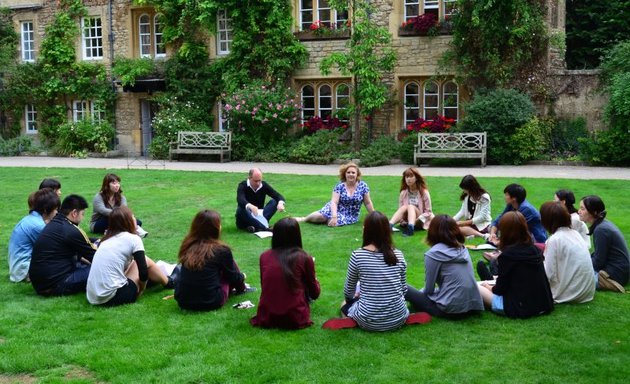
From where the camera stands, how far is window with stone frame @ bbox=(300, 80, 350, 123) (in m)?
24.4

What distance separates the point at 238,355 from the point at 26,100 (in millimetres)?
25608

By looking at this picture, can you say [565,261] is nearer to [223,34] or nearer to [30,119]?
[223,34]

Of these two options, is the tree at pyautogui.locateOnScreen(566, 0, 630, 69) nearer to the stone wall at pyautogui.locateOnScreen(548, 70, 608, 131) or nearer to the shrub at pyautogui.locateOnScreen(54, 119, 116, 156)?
the stone wall at pyautogui.locateOnScreen(548, 70, 608, 131)

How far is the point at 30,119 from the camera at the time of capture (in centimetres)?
2947

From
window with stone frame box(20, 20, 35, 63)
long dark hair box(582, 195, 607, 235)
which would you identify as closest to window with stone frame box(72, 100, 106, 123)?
window with stone frame box(20, 20, 35, 63)

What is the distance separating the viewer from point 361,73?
22.3 metres

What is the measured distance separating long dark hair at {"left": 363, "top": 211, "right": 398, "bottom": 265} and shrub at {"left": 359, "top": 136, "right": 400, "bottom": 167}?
579 inches

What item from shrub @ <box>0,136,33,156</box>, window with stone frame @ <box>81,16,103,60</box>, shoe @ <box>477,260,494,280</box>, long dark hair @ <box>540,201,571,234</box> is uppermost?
window with stone frame @ <box>81,16,103,60</box>

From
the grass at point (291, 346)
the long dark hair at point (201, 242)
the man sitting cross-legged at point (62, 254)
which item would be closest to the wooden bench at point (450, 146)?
the grass at point (291, 346)

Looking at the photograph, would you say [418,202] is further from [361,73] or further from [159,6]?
[159,6]

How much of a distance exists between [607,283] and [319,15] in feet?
60.5

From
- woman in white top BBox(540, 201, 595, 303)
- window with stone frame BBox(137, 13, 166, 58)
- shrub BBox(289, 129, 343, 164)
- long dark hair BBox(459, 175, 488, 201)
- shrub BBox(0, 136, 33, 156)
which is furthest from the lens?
window with stone frame BBox(137, 13, 166, 58)

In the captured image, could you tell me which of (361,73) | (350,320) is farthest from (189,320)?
(361,73)

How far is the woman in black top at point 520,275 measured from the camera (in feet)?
21.4
